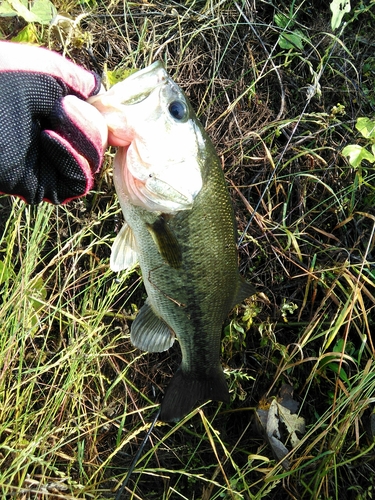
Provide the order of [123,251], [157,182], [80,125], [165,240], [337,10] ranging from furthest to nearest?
[337,10] → [123,251] → [165,240] → [157,182] → [80,125]

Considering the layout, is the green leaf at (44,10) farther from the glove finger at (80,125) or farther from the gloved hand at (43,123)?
the glove finger at (80,125)

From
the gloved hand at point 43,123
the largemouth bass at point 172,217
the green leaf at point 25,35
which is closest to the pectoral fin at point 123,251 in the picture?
the largemouth bass at point 172,217

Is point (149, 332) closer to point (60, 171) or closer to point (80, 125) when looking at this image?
point (60, 171)

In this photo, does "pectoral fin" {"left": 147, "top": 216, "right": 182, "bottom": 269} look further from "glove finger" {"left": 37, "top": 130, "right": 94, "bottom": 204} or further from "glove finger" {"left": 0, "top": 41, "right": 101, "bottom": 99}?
"glove finger" {"left": 0, "top": 41, "right": 101, "bottom": 99}

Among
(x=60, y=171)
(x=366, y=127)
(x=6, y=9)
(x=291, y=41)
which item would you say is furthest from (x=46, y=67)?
(x=291, y=41)

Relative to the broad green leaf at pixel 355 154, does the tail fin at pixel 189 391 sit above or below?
below

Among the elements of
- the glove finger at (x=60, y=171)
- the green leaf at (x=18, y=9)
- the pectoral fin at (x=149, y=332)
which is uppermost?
the green leaf at (x=18, y=9)

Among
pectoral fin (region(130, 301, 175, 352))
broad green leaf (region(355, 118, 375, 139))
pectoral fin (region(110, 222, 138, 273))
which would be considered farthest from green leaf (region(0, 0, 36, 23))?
broad green leaf (region(355, 118, 375, 139))
